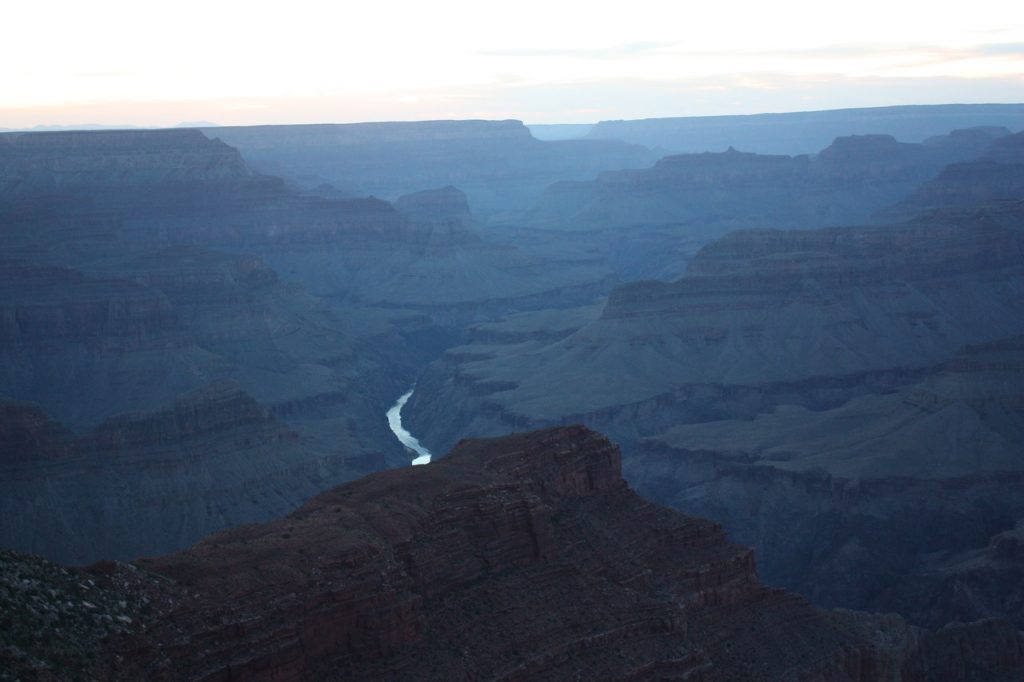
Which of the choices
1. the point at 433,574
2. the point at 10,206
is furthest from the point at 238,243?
the point at 433,574

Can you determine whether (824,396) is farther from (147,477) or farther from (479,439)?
(479,439)

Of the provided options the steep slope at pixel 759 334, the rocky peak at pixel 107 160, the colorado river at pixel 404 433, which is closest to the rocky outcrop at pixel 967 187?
the steep slope at pixel 759 334

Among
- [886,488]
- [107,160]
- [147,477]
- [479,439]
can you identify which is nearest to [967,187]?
[107,160]

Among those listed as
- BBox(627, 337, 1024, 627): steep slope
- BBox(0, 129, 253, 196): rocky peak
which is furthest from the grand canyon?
BBox(0, 129, 253, 196): rocky peak

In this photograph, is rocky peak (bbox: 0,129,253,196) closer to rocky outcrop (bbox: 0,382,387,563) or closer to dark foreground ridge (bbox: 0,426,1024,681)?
rocky outcrop (bbox: 0,382,387,563)

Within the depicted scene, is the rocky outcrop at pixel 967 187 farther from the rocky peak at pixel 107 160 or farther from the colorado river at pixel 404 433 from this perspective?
the rocky peak at pixel 107 160

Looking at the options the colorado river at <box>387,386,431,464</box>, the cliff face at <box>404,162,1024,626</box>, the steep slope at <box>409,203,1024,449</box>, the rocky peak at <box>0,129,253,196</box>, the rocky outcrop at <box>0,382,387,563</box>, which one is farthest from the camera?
the rocky peak at <box>0,129,253,196</box>
